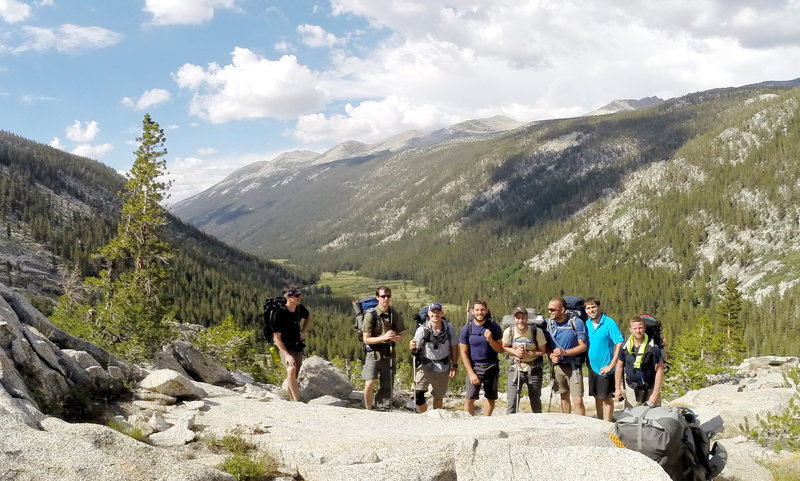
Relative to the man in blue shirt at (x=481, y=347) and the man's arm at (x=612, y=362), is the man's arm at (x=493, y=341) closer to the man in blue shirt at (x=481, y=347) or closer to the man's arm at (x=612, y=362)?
the man in blue shirt at (x=481, y=347)

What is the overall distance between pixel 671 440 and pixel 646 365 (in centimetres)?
498

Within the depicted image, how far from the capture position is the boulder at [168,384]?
1152 centimetres

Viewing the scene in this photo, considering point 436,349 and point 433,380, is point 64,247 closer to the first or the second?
point 433,380

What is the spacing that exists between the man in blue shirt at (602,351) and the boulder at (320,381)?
→ 1102cm

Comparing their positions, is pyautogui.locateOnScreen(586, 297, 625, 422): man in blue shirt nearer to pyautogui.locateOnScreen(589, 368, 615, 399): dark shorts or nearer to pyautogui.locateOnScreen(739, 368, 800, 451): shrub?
pyautogui.locateOnScreen(589, 368, 615, 399): dark shorts

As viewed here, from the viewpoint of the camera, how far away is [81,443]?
248 inches

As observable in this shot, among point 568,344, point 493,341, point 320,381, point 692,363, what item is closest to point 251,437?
point 493,341

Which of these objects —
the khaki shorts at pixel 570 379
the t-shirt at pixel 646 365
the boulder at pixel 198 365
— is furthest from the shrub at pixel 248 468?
the boulder at pixel 198 365

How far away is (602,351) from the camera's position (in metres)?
11.9

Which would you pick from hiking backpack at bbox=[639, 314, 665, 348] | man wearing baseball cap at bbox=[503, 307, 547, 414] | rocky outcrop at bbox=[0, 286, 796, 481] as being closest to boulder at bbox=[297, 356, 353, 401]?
rocky outcrop at bbox=[0, 286, 796, 481]

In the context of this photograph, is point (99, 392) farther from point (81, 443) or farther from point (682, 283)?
point (682, 283)

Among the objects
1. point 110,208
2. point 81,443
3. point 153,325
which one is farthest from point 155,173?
point 110,208

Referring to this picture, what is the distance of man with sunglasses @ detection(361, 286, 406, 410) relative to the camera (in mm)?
12125

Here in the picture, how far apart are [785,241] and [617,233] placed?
6100 centimetres
